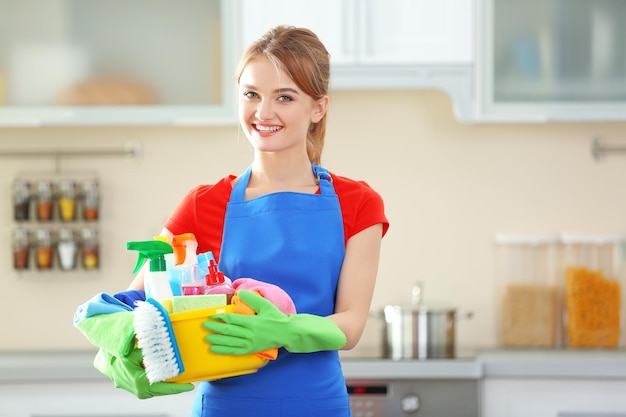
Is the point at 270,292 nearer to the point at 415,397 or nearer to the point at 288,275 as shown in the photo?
the point at 288,275

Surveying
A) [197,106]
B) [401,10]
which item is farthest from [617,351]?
[197,106]

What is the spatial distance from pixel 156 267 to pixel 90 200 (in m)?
1.80

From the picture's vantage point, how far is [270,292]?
134cm

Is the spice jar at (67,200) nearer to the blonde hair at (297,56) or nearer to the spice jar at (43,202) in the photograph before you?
the spice jar at (43,202)

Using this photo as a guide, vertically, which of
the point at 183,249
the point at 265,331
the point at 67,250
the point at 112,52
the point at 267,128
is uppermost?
the point at 112,52

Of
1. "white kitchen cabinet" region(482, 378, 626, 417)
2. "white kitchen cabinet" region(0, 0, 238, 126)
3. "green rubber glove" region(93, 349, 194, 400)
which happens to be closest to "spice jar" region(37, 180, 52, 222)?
"white kitchen cabinet" region(0, 0, 238, 126)

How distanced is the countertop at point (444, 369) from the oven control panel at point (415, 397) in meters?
0.02

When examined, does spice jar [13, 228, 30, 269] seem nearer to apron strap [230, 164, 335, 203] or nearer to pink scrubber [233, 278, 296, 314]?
apron strap [230, 164, 335, 203]

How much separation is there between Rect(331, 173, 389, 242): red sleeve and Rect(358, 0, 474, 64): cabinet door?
1.24m

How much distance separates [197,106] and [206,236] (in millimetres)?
1330

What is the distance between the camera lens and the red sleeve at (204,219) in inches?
59.3

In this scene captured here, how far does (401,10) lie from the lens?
2.71 meters

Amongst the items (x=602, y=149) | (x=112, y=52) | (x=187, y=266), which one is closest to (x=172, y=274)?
(x=187, y=266)

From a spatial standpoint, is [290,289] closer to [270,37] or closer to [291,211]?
[291,211]
